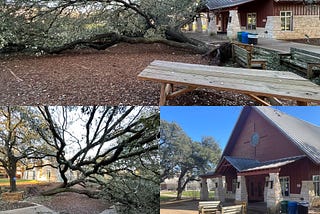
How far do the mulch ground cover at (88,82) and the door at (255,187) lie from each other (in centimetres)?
79

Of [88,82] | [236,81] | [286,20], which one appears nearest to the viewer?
[236,81]

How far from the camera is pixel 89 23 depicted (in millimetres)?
7961

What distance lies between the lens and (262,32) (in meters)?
12.7

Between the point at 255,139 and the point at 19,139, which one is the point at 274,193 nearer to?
the point at 255,139

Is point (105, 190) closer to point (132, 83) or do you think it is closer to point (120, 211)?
point (120, 211)

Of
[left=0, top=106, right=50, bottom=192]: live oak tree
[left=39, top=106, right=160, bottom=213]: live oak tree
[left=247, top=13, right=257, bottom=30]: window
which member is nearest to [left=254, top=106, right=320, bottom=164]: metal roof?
[left=39, top=106, right=160, bottom=213]: live oak tree

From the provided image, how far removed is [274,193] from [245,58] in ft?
13.3

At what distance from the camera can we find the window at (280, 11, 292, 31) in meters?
12.4

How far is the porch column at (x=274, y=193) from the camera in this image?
1.71 m

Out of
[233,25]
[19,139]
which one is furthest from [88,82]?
[233,25]

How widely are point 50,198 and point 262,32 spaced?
11.7 metres

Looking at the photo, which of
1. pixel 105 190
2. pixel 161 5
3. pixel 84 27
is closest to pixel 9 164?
pixel 105 190

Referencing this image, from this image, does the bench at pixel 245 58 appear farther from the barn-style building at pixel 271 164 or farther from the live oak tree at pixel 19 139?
the live oak tree at pixel 19 139

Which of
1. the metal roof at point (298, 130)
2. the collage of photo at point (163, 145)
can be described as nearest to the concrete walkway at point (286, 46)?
the collage of photo at point (163, 145)
